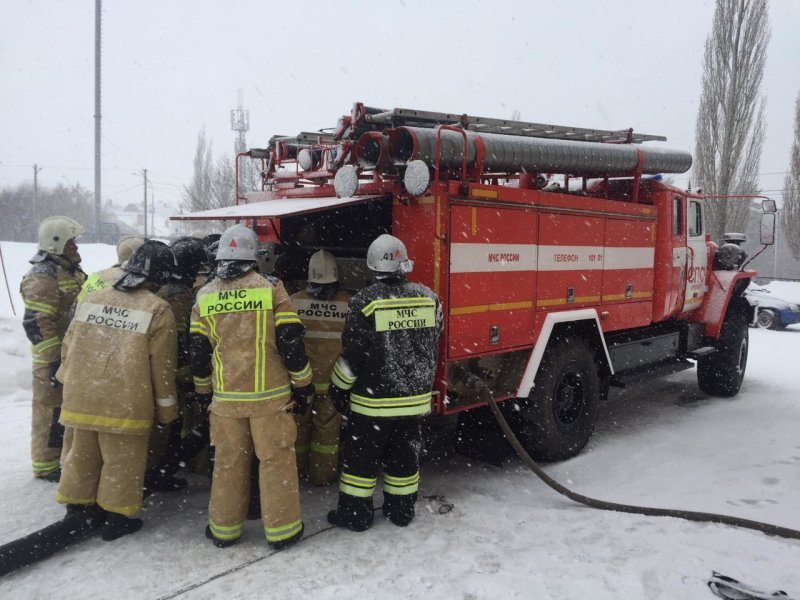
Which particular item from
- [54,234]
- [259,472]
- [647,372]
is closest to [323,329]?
[259,472]

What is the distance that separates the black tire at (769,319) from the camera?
1425 cm

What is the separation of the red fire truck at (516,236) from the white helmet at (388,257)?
381 mm

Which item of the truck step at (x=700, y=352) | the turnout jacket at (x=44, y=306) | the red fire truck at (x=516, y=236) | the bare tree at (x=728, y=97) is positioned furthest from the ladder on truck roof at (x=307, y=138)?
the bare tree at (x=728, y=97)

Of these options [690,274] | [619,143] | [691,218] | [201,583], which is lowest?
[201,583]

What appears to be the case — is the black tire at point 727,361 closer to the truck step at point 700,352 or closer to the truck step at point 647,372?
the truck step at point 700,352

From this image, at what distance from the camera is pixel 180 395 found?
450 centimetres

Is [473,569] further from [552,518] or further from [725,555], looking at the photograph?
[725,555]

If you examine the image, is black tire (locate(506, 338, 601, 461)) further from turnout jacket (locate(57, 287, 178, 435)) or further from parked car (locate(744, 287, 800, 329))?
parked car (locate(744, 287, 800, 329))

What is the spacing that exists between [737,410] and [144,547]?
21.2ft

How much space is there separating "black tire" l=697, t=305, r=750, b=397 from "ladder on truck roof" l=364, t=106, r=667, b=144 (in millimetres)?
2722

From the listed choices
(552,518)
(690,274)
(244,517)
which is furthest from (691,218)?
(244,517)

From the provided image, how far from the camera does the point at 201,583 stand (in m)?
3.27

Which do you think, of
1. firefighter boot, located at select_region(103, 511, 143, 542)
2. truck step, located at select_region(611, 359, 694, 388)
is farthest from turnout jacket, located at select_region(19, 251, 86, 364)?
truck step, located at select_region(611, 359, 694, 388)

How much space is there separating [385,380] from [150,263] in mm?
1666
